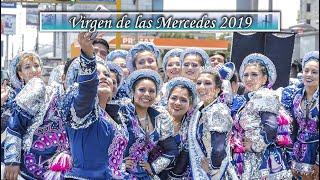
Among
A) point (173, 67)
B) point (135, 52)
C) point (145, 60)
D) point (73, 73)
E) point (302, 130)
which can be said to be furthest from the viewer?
point (173, 67)

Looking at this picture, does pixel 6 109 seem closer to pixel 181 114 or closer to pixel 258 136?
pixel 181 114

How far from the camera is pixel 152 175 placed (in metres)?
5.08

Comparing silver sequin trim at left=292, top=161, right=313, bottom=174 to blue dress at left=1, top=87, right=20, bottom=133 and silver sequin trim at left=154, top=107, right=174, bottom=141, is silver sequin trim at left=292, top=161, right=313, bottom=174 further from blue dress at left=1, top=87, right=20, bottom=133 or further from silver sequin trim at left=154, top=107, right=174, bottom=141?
blue dress at left=1, top=87, right=20, bottom=133

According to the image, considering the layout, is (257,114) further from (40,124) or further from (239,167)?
(40,124)

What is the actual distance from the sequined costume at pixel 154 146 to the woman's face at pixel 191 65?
1.23 m

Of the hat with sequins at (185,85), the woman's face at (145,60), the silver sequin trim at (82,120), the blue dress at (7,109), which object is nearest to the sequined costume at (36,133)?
the blue dress at (7,109)

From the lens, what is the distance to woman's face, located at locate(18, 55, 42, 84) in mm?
5449

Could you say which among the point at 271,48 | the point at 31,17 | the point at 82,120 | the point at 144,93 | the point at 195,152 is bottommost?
the point at 195,152

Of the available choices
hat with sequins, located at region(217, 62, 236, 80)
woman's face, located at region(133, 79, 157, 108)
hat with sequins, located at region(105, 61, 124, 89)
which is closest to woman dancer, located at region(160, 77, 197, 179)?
woman's face, located at region(133, 79, 157, 108)

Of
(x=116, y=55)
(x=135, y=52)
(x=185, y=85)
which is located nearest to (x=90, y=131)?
(x=185, y=85)

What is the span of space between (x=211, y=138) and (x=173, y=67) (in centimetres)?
198

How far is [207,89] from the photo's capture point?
502 centimetres

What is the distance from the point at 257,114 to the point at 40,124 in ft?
5.78

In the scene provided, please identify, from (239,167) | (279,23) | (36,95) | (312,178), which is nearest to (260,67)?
(239,167)
